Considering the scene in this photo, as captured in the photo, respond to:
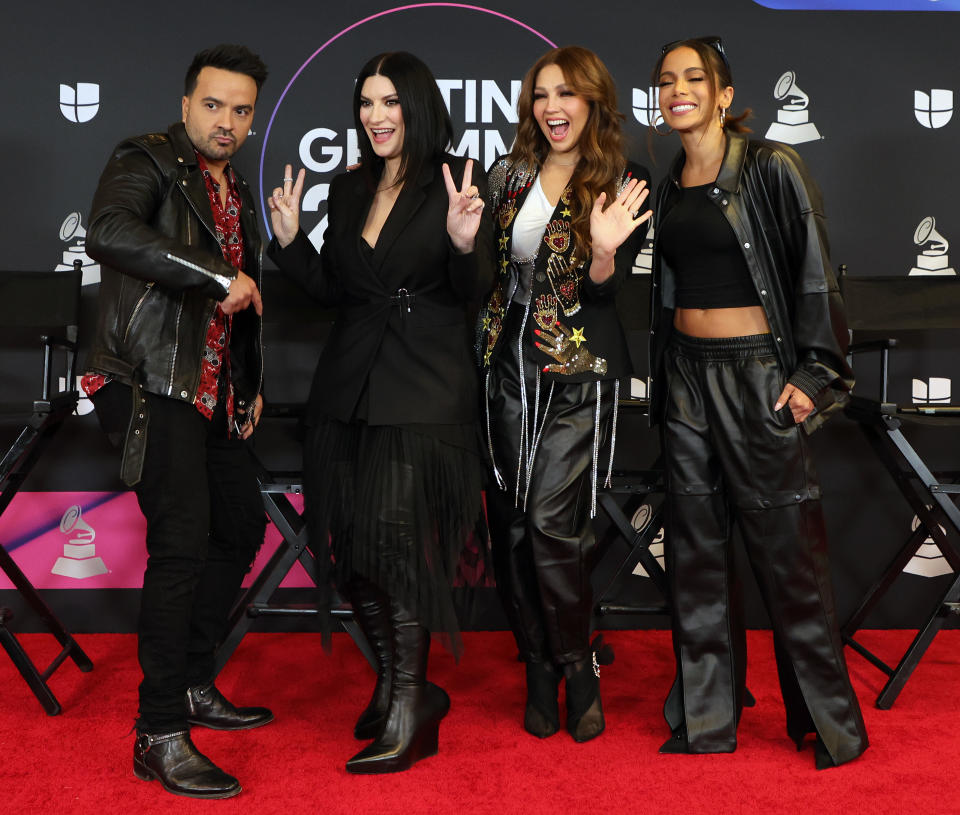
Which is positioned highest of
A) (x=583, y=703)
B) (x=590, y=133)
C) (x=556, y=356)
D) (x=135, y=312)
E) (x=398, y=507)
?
(x=590, y=133)

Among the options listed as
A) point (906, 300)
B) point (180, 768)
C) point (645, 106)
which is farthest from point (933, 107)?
point (180, 768)

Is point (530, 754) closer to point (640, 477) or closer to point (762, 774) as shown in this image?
point (762, 774)

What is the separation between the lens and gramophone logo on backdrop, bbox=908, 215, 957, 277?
3787 mm

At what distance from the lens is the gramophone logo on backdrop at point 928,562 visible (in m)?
3.86

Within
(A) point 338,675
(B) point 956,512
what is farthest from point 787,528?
(A) point 338,675

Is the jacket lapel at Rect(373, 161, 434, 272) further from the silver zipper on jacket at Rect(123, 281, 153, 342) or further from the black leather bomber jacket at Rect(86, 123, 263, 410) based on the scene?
the silver zipper on jacket at Rect(123, 281, 153, 342)

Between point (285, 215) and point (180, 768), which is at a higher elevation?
point (285, 215)

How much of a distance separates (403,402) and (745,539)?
106 cm

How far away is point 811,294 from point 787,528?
0.65 meters

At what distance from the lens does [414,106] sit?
98.5 inches

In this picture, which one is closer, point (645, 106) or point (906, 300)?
point (906, 300)

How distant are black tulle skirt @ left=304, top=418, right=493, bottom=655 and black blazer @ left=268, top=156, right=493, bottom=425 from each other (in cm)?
8

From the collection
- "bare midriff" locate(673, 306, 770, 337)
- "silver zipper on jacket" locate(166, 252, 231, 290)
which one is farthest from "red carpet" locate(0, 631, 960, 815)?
"silver zipper on jacket" locate(166, 252, 231, 290)

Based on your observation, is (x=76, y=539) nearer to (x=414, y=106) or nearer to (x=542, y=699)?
(x=542, y=699)
